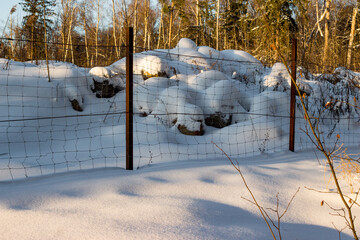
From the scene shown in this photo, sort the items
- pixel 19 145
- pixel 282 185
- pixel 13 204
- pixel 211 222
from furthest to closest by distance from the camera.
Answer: pixel 19 145, pixel 282 185, pixel 13 204, pixel 211 222

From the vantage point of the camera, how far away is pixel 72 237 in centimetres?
197

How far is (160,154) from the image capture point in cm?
451

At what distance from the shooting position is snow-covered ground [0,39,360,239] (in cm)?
227

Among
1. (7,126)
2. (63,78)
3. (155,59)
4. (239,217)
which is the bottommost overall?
(239,217)

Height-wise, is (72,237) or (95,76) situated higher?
(95,76)

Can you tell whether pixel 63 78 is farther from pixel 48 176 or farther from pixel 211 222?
pixel 211 222

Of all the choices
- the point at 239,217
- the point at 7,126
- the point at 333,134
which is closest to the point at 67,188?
the point at 239,217

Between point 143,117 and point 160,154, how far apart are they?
6.93ft

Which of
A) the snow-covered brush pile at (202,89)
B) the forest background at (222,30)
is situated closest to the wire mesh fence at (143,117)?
the snow-covered brush pile at (202,89)

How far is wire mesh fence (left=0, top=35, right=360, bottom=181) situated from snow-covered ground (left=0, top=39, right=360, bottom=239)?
0.09 ft

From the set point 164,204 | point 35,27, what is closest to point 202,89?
point 164,204

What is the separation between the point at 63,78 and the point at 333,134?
652cm

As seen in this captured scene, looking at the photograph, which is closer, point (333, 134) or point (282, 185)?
point (282, 185)

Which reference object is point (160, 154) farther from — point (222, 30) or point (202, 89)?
point (222, 30)
